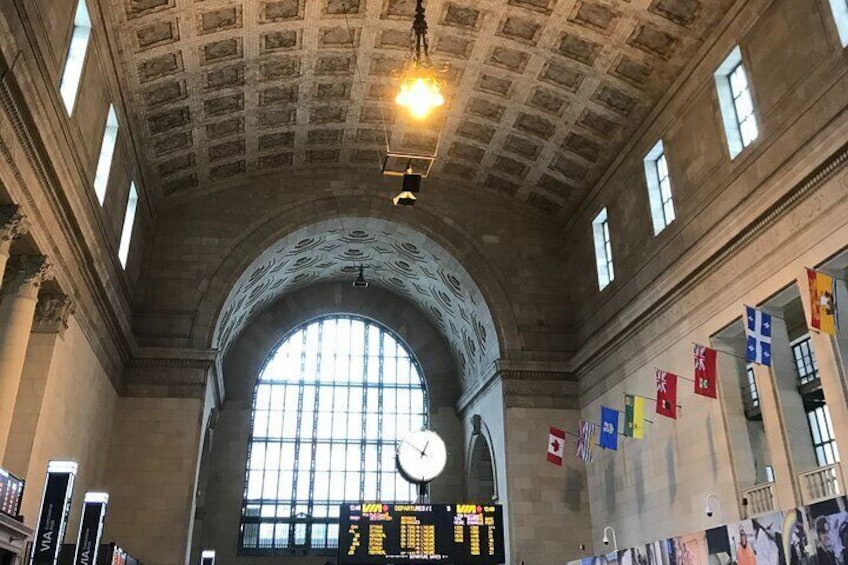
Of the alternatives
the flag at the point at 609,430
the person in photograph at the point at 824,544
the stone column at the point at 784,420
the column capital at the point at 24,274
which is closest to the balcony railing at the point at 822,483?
the stone column at the point at 784,420

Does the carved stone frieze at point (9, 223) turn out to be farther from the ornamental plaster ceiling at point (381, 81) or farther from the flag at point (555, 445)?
the flag at point (555, 445)

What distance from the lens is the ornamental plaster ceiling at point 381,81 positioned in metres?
16.0

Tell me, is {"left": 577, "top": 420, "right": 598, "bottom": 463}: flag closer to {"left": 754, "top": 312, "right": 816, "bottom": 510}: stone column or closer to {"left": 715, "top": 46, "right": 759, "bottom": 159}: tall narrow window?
{"left": 754, "top": 312, "right": 816, "bottom": 510}: stone column

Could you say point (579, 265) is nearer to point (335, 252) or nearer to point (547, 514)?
point (547, 514)

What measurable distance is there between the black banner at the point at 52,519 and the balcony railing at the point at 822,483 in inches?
431

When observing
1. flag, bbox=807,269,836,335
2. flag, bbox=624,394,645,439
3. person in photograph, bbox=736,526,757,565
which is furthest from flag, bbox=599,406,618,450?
person in photograph, bbox=736,526,757,565

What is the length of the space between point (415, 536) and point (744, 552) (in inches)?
266

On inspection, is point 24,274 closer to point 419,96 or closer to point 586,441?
point 419,96

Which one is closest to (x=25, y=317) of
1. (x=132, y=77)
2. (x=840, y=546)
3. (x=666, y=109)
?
(x=132, y=77)

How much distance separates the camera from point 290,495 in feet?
86.6

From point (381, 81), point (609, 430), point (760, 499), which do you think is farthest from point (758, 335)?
point (381, 81)

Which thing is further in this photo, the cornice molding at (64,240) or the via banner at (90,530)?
the cornice molding at (64,240)

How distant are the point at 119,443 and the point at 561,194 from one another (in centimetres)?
1380

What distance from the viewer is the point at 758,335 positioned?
12234mm
